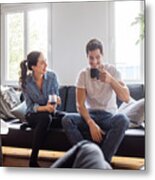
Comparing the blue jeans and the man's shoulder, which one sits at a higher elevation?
the man's shoulder

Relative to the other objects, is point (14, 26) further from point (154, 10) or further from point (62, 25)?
point (154, 10)

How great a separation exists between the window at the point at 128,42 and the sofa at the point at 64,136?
0.34ft

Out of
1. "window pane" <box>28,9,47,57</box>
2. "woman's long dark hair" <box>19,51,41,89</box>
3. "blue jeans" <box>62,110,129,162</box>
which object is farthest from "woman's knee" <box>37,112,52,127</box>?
"window pane" <box>28,9,47,57</box>

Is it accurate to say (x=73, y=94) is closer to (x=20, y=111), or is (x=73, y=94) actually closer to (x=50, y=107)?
(x=50, y=107)

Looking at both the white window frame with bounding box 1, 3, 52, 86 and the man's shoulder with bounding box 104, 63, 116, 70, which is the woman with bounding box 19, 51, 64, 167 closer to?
the white window frame with bounding box 1, 3, 52, 86

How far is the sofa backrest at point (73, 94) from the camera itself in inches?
97.3

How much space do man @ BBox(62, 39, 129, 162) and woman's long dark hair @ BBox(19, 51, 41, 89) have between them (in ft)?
1.12

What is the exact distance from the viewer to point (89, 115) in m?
2.53

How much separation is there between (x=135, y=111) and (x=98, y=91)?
290 millimetres

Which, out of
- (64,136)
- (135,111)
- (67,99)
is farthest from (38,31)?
(135,111)

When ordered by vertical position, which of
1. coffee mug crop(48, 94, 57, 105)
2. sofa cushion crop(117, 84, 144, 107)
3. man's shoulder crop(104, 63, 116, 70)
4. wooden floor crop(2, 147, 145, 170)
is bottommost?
wooden floor crop(2, 147, 145, 170)

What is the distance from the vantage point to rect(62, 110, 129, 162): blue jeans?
2.49 m

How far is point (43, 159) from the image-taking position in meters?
2.57

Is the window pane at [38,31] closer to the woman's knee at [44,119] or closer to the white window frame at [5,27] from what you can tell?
the white window frame at [5,27]
